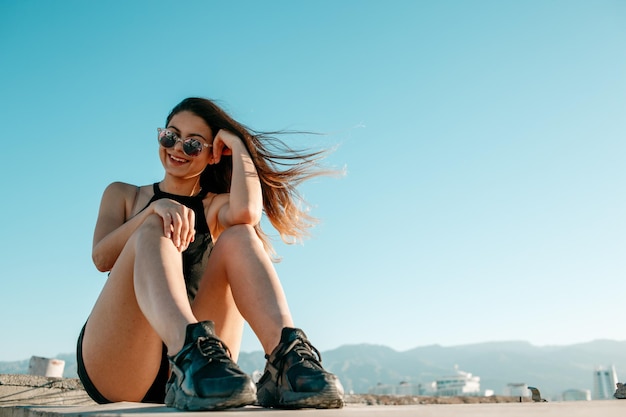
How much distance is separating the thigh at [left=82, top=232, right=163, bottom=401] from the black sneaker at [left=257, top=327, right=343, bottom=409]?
0.67 m

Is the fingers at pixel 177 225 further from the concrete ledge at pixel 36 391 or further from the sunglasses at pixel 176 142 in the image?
the concrete ledge at pixel 36 391

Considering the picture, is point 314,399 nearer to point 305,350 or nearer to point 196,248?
point 305,350

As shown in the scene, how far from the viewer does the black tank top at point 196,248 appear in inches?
109

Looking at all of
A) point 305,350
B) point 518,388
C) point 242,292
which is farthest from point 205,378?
point 518,388

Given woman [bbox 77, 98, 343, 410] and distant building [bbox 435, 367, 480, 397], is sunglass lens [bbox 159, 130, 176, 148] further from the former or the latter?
distant building [bbox 435, 367, 480, 397]

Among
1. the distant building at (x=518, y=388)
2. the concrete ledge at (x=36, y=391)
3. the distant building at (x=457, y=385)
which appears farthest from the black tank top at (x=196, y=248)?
the distant building at (x=457, y=385)

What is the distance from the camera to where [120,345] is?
2305 mm

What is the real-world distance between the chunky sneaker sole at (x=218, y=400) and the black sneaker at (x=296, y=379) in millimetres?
193

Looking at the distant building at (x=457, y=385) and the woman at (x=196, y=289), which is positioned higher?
the woman at (x=196, y=289)

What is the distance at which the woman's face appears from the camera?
125 inches

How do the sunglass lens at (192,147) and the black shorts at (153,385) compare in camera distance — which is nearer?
the black shorts at (153,385)

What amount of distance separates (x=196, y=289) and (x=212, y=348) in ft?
3.53

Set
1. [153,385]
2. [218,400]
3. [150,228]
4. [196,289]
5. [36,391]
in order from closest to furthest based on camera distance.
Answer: [218,400], [150,228], [153,385], [196,289], [36,391]

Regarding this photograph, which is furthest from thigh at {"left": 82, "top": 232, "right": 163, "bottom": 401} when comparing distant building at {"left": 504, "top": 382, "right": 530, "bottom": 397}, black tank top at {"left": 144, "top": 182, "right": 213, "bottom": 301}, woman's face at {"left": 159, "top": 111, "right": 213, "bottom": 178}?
distant building at {"left": 504, "top": 382, "right": 530, "bottom": 397}
